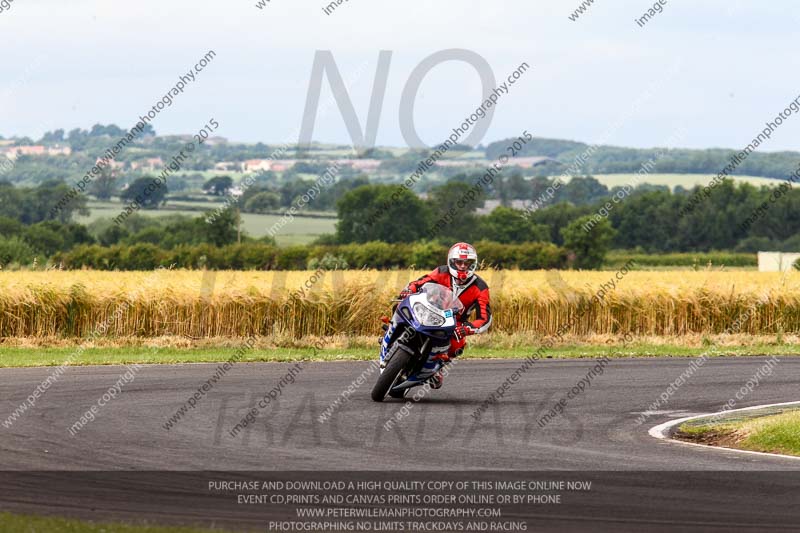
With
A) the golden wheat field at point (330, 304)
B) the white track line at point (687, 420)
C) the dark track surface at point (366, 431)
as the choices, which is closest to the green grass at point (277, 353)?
the golden wheat field at point (330, 304)

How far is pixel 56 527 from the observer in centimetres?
873

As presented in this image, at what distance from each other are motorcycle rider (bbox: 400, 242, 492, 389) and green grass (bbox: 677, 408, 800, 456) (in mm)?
3185

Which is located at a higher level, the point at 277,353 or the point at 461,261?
the point at 461,261

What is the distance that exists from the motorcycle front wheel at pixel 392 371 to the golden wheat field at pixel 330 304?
13642 mm

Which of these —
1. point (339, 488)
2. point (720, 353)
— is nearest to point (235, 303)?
point (720, 353)

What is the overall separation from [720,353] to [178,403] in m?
15.0

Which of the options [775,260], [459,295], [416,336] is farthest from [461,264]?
[775,260]

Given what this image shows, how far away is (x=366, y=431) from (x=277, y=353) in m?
13.4

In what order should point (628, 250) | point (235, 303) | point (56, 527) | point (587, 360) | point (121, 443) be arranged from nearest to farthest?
point (56, 527), point (121, 443), point (587, 360), point (235, 303), point (628, 250)

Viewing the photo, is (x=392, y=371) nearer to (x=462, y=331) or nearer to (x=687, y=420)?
(x=462, y=331)

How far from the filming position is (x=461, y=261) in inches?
677

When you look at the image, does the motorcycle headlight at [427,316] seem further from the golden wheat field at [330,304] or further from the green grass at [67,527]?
the golden wheat field at [330,304]

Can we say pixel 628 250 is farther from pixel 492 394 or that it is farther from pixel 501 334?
pixel 492 394

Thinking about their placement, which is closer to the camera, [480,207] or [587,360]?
[587,360]
